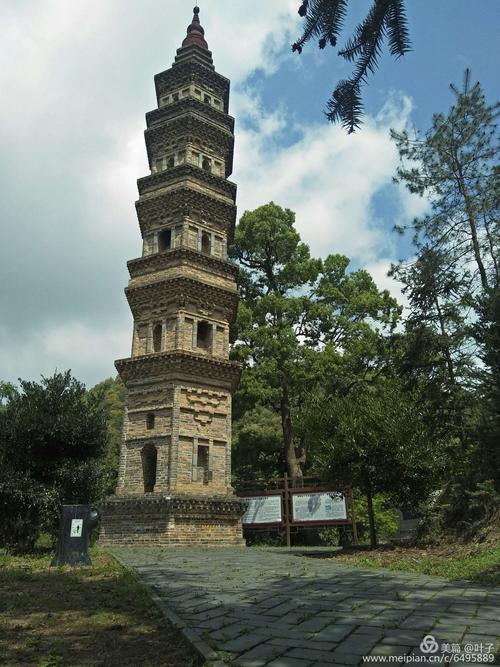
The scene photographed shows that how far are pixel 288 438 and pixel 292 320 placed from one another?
597 centimetres

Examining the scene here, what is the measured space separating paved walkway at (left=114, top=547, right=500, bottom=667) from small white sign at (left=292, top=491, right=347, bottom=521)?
8421 mm

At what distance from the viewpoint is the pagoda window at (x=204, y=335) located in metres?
20.0

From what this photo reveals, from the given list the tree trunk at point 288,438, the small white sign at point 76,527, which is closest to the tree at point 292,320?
the tree trunk at point 288,438

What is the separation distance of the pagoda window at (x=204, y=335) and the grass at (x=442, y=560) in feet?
30.9

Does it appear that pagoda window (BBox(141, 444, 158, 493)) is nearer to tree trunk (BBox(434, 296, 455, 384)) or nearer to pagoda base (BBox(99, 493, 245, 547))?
pagoda base (BBox(99, 493, 245, 547))

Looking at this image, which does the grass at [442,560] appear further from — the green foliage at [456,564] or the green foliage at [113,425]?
the green foliage at [113,425]

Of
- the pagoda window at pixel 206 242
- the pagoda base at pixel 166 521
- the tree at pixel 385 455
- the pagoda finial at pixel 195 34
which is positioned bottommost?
the pagoda base at pixel 166 521

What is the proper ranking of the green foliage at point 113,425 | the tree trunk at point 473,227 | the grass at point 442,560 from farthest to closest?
1. the green foliage at point 113,425
2. the tree trunk at point 473,227
3. the grass at point 442,560

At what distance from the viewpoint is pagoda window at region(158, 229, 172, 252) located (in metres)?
21.6

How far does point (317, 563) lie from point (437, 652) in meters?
8.10

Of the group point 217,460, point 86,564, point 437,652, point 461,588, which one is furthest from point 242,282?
point 437,652

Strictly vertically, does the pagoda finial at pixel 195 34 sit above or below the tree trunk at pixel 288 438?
above

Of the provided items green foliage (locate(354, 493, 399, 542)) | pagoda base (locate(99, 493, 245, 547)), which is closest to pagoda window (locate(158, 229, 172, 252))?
pagoda base (locate(99, 493, 245, 547))

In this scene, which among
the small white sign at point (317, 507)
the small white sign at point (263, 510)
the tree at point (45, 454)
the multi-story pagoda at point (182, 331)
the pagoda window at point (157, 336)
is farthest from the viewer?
the pagoda window at point (157, 336)
